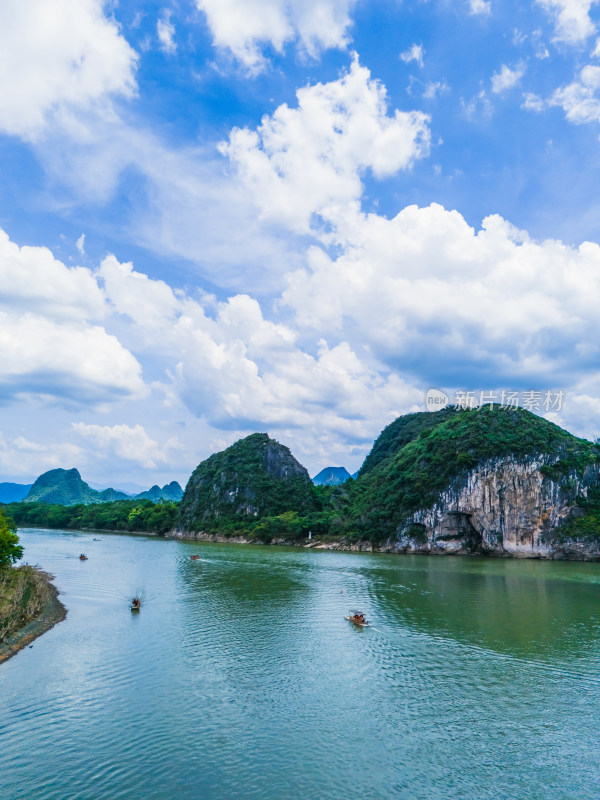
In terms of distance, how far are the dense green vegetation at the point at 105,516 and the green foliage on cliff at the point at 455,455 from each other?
4430cm

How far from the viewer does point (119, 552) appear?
6500cm

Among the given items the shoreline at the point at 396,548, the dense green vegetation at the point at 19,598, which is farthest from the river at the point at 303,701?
the shoreline at the point at 396,548

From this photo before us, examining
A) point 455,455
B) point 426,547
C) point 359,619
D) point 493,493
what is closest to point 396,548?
point 426,547

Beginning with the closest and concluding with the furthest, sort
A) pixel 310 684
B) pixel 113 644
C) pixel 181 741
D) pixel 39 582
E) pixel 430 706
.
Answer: pixel 181 741 < pixel 430 706 < pixel 310 684 < pixel 113 644 < pixel 39 582

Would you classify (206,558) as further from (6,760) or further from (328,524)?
(6,760)

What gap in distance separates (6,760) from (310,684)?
1005 cm

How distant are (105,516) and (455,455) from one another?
266ft

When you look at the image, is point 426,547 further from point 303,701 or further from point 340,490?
point 303,701

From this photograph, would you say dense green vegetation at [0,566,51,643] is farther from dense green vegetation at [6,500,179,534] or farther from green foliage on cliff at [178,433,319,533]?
dense green vegetation at [6,500,179,534]

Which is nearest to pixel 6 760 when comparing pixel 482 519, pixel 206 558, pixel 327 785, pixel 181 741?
pixel 181 741

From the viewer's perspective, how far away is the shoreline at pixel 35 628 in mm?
22002

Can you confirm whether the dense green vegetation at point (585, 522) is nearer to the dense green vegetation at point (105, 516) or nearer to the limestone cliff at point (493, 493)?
the limestone cliff at point (493, 493)

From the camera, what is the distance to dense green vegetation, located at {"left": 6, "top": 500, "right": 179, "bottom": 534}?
4220 inches

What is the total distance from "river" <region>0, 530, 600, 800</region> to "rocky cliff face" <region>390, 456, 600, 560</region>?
3785 cm
